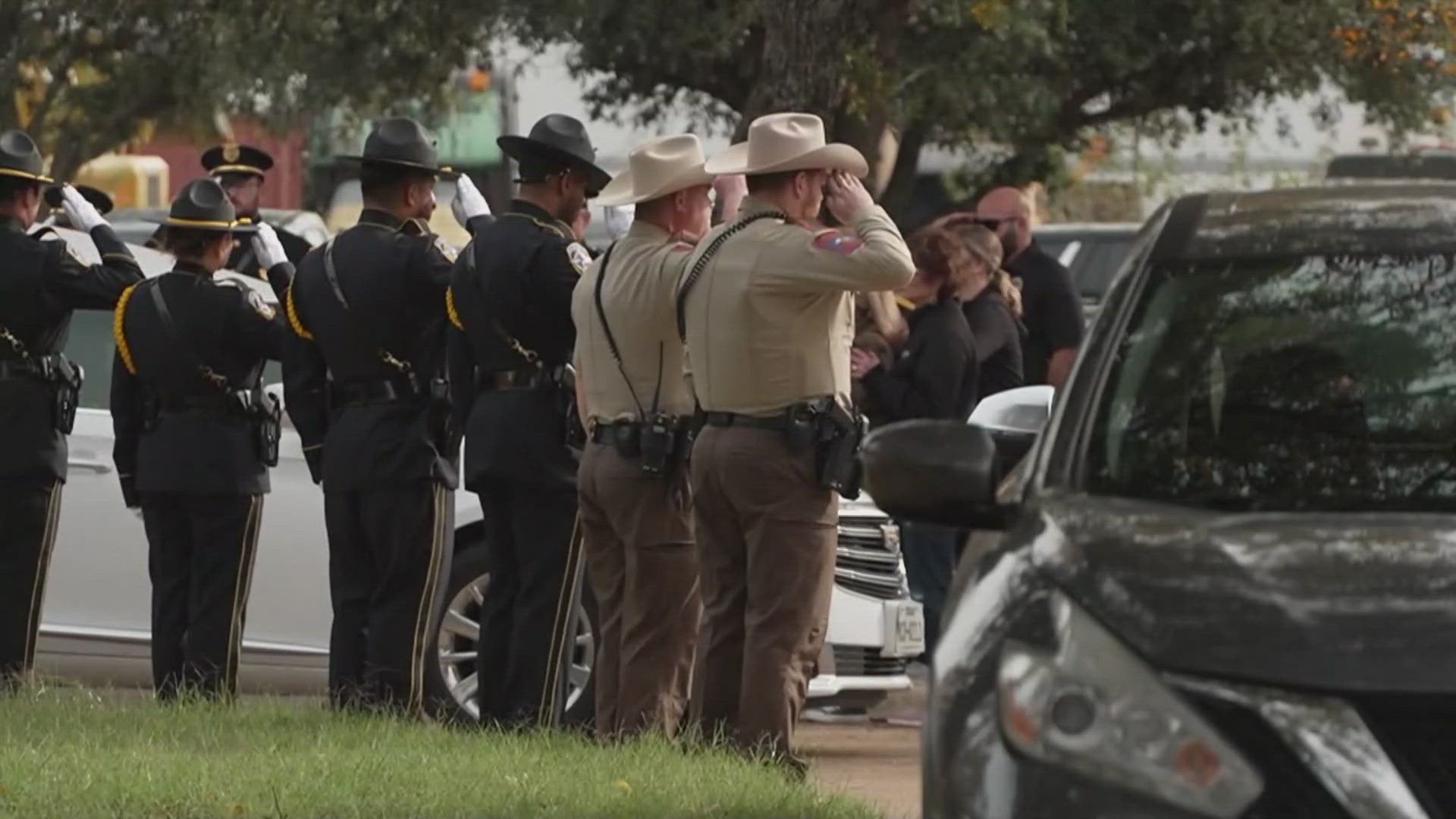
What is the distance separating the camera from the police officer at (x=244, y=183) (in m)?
12.5

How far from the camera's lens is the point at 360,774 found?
23.8 feet

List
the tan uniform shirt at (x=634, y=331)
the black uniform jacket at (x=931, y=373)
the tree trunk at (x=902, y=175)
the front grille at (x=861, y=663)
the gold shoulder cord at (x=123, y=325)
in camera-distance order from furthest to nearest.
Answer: the tree trunk at (x=902, y=175) → the black uniform jacket at (x=931, y=373) → the front grille at (x=861, y=663) → the gold shoulder cord at (x=123, y=325) → the tan uniform shirt at (x=634, y=331)

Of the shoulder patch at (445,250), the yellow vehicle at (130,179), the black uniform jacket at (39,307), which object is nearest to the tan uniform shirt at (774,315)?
the shoulder patch at (445,250)

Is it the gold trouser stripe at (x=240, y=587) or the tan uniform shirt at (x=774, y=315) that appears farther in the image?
the gold trouser stripe at (x=240, y=587)

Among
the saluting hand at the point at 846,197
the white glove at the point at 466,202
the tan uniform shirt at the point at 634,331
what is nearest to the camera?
the saluting hand at the point at 846,197

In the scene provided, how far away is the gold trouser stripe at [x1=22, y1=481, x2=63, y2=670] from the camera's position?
1050 cm

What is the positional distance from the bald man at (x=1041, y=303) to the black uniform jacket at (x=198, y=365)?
3.39 m

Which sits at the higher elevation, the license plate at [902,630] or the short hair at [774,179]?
the short hair at [774,179]

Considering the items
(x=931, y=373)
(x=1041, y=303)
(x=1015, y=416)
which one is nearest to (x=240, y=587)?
(x=931, y=373)

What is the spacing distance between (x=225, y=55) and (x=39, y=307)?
1053cm

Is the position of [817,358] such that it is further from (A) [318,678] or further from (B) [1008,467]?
(A) [318,678]

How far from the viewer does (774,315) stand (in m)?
8.04

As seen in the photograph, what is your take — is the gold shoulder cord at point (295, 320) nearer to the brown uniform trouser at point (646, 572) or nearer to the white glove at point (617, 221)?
the white glove at point (617, 221)

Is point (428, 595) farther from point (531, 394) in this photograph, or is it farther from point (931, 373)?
point (931, 373)
